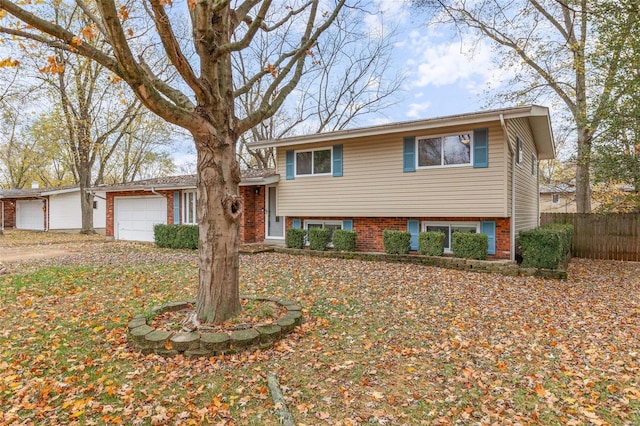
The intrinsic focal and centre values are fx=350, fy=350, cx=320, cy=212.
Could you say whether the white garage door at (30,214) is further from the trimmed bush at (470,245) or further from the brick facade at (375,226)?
the trimmed bush at (470,245)

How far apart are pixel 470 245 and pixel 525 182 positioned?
4149 mm

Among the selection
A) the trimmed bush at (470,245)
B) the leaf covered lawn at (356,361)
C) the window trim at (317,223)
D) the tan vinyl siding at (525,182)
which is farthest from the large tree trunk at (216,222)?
the tan vinyl siding at (525,182)

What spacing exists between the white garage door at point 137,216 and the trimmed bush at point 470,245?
12.9 metres

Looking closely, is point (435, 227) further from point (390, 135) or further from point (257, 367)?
point (257, 367)

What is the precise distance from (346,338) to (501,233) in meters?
6.77

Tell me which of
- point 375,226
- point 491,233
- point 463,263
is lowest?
point 463,263

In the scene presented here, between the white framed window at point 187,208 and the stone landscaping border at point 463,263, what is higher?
the white framed window at point 187,208

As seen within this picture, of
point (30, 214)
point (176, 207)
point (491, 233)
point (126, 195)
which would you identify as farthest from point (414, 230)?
point (30, 214)

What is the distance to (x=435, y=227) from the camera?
10.7 metres

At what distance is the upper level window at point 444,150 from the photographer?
9.78 metres

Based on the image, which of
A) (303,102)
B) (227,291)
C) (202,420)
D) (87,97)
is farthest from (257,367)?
(303,102)

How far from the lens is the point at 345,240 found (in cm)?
1136

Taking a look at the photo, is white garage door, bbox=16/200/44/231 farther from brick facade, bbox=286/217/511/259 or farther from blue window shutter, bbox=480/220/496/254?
blue window shutter, bbox=480/220/496/254

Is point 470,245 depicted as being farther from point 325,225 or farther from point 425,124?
point 325,225
